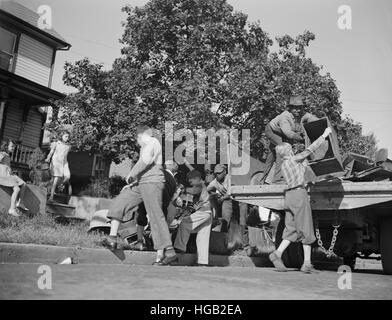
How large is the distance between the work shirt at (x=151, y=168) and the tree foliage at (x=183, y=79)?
287 inches

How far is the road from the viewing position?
302 cm

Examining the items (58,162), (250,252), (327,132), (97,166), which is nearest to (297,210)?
(327,132)

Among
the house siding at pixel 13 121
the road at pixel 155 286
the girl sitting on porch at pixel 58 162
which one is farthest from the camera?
the house siding at pixel 13 121

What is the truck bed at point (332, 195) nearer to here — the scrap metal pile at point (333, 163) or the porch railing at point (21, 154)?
the scrap metal pile at point (333, 163)

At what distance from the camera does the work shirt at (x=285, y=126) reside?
6.39 m

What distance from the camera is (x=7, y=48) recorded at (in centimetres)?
1836

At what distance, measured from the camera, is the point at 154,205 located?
17.6 feet

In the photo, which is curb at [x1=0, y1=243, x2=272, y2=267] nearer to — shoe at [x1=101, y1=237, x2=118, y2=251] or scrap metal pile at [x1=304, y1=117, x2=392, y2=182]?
shoe at [x1=101, y1=237, x2=118, y2=251]

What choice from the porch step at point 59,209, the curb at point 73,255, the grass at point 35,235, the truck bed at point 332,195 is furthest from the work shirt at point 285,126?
the porch step at point 59,209

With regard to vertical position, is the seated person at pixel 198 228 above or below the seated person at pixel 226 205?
below

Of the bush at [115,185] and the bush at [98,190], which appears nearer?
the bush at [98,190]

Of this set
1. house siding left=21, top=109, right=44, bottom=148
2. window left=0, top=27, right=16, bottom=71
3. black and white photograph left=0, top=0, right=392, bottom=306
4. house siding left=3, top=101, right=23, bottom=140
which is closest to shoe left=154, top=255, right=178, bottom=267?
black and white photograph left=0, top=0, right=392, bottom=306
